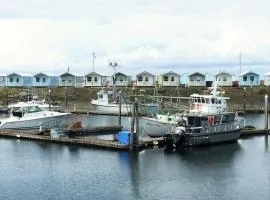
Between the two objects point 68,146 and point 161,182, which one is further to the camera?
point 68,146

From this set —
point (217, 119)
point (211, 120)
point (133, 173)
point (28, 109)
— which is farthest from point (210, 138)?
point (28, 109)

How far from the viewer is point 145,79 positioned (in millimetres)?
118688

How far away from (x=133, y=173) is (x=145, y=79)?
7726 centimetres

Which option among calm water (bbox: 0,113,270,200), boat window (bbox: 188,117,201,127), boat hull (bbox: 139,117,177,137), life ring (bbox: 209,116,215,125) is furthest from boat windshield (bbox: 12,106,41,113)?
life ring (bbox: 209,116,215,125)

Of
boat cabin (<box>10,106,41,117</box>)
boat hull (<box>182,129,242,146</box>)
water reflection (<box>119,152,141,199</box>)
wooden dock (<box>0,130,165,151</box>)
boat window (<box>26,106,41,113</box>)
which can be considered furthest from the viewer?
boat window (<box>26,106,41,113</box>)

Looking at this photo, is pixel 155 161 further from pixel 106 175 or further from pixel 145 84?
pixel 145 84

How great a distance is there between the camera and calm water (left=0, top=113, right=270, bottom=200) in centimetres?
3612

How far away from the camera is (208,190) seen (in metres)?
36.9

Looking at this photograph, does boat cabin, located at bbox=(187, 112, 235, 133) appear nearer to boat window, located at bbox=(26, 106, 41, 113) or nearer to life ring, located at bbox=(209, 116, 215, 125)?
life ring, located at bbox=(209, 116, 215, 125)

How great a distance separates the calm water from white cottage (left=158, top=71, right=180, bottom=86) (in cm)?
6279

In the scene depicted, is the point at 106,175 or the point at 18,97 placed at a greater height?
the point at 18,97

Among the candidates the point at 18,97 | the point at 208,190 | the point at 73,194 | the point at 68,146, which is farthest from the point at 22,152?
the point at 18,97

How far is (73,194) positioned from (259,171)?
1527cm

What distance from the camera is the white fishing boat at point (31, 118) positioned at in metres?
64.2
